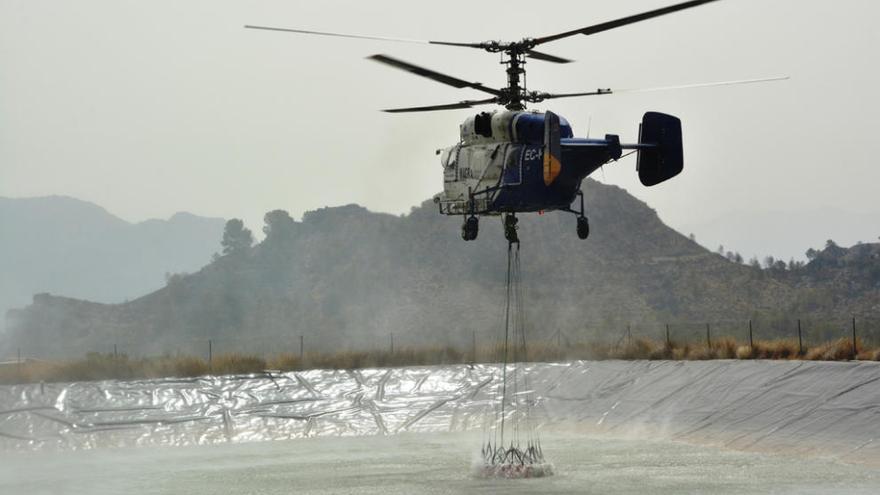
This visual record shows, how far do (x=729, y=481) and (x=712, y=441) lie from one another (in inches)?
286

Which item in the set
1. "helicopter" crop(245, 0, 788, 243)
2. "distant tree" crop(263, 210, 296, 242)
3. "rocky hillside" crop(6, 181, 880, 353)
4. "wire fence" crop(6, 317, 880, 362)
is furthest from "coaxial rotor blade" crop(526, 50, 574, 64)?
"distant tree" crop(263, 210, 296, 242)

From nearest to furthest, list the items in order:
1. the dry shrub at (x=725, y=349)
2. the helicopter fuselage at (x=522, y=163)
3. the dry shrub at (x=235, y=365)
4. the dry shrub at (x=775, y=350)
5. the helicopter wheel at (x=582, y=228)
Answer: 1. the helicopter wheel at (x=582, y=228)
2. the helicopter fuselage at (x=522, y=163)
3. the dry shrub at (x=775, y=350)
4. the dry shrub at (x=725, y=349)
5. the dry shrub at (x=235, y=365)

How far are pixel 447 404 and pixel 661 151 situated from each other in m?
21.2

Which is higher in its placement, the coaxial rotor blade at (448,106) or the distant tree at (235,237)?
the distant tree at (235,237)

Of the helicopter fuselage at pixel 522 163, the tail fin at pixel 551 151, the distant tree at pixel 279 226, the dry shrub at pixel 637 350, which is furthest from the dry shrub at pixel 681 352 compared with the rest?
the distant tree at pixel 279 226

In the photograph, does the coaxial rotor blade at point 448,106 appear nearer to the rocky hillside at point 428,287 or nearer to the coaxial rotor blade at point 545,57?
the coaxial rotor blade at point 545,57

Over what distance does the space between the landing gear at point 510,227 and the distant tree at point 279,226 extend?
423 ft

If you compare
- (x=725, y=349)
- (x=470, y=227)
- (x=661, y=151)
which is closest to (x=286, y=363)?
(x=725, y=349)

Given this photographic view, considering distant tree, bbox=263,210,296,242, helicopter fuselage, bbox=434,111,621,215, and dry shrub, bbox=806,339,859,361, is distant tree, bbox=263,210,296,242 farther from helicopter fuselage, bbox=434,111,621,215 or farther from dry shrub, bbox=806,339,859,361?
helicopter fuselage, bbox=434,111,621,215

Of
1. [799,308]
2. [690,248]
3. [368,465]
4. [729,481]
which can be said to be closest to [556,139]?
[729,481]

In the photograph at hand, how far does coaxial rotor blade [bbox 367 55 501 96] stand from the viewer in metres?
26.6

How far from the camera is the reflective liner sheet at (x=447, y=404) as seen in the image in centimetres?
3938

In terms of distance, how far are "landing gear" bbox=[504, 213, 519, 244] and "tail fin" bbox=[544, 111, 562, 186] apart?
1.36 metres

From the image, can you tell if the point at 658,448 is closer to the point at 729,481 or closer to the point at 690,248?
the point at 729,481
